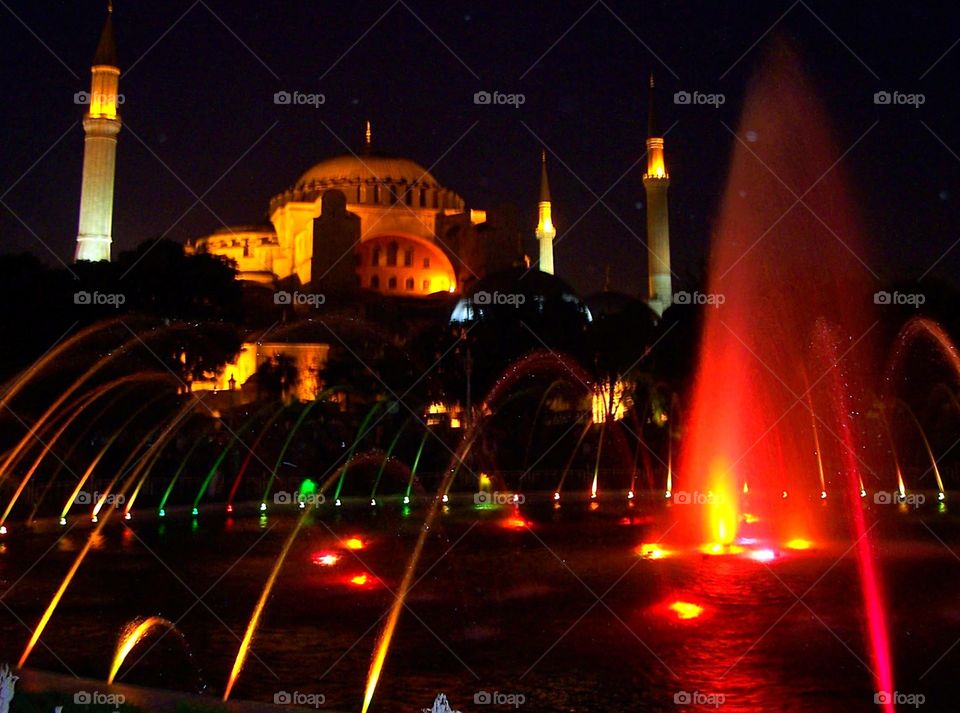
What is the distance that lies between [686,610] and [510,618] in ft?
6.02

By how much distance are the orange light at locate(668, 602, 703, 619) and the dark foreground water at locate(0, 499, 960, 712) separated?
12 centimetres

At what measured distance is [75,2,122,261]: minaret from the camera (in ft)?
150

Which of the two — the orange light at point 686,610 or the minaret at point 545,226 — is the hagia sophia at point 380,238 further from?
the orange light at point 686,610

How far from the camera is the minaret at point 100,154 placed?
45.8m

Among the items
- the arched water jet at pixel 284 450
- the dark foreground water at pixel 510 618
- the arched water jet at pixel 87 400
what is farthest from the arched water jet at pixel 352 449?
the dark foreground water at pixel 510 618

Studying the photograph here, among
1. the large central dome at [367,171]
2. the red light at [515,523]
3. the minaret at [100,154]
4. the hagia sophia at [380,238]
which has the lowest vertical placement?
the red light at [515,523]

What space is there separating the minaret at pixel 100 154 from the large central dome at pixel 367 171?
30.1m

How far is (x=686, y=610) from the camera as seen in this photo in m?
10.3

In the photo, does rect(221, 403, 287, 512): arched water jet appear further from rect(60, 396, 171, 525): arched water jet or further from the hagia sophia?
the hagia sophia

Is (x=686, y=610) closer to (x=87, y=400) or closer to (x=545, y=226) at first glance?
(x=87, y=400)

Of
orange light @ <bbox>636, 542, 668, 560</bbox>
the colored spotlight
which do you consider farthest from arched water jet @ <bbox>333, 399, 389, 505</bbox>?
the colored spotlight

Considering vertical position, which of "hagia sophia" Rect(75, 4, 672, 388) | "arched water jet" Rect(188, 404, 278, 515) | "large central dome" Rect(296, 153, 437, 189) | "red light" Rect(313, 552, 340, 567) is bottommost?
"red light" Rect(313, 552, 340, 567)

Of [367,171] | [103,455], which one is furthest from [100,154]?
[367,171]

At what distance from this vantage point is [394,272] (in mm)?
71312
